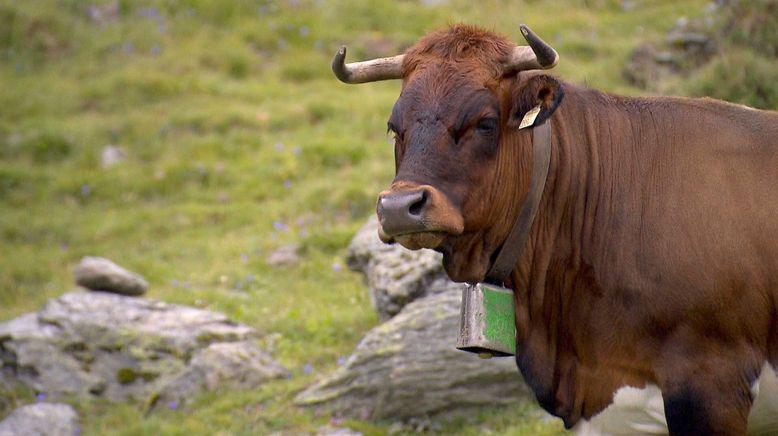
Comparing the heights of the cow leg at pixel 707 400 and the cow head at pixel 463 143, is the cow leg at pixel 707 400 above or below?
below

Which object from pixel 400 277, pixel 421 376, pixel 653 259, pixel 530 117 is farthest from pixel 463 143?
pixel 400 277

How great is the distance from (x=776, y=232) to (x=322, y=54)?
9534 mm

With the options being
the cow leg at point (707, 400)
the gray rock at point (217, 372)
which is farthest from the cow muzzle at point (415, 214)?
the gray rock at point (217, 372)

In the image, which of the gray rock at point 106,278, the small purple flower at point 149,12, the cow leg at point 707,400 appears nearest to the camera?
the cow leg at point 707,400

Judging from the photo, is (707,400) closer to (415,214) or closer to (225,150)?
(415,214)

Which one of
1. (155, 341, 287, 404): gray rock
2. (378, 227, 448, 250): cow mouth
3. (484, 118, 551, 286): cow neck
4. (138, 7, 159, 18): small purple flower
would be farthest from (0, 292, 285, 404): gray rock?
(138, 7, 159, 18): small purple flower

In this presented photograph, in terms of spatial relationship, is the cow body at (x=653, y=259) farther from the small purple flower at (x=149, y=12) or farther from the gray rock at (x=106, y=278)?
the small purple flower at (x=149, y=12)

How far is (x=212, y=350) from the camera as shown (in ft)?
26.3

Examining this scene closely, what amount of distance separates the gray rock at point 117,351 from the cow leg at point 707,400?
3.80 meters

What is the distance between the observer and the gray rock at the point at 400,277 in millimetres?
7879

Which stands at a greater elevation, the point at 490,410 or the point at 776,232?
the point at 776,232

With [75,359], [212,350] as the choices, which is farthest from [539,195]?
[75,359]

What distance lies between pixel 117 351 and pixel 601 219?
4378mm

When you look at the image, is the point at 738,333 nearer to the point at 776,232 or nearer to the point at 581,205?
the point at 776,232
